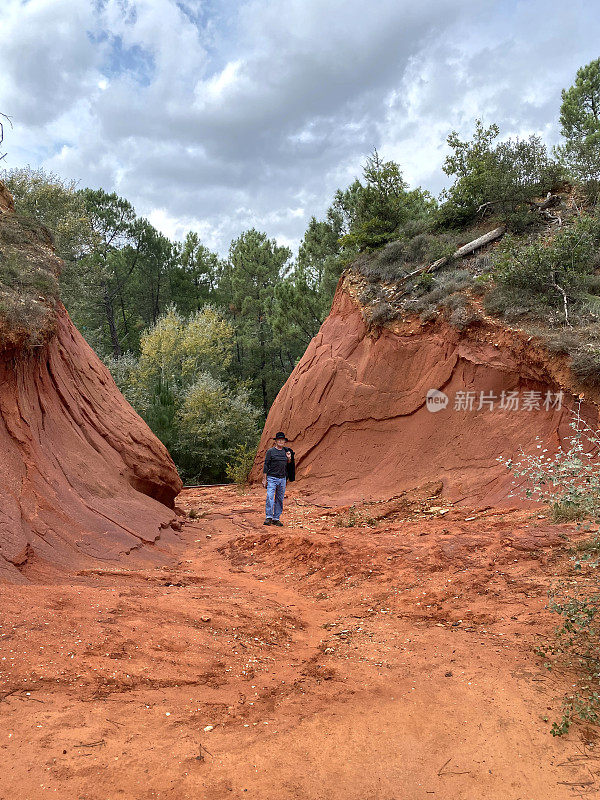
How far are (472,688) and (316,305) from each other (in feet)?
65.2

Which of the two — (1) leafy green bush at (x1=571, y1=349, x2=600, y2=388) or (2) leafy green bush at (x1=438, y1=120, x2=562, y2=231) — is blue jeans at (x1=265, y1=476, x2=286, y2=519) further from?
(2) leafy green bush at (x1=438, y1=120, x2=562, y2=231)

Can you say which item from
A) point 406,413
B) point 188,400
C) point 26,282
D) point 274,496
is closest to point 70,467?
point 26,282

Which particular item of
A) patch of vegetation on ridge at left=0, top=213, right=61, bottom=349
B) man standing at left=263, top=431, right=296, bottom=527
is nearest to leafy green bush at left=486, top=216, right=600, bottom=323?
Answer: man standing at left=263, top=431, right=296, bottom=527

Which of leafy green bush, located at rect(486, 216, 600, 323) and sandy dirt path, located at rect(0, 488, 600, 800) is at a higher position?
leafy green bush, located at rect(486, 216, 600, 323)

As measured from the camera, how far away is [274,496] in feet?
30.3

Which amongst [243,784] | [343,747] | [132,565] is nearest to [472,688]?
[343,747]

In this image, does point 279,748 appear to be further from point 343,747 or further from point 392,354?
point 392,354

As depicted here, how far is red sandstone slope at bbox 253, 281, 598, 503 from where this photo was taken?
970 cm

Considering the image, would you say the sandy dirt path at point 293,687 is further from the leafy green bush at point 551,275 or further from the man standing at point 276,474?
the leafy green bush at point 551,275

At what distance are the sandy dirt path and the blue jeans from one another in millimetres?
3360

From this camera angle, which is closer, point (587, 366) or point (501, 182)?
point (587, 366)

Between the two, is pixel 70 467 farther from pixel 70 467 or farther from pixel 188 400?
pixel 188 400

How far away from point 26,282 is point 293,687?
6.61 metres

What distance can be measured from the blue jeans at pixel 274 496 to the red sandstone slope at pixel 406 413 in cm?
241
